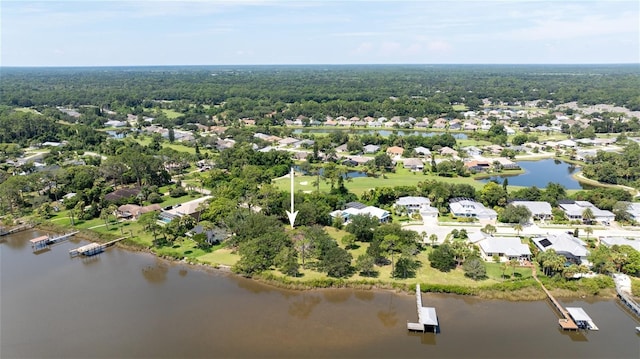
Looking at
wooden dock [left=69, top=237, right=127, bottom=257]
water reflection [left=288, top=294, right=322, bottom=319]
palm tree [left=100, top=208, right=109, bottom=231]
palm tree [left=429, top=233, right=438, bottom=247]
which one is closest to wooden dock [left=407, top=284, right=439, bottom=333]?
water reflection [left=288, top=294, right=322, bottom=319]

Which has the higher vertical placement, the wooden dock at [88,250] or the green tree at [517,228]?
the green tree at [517,228]

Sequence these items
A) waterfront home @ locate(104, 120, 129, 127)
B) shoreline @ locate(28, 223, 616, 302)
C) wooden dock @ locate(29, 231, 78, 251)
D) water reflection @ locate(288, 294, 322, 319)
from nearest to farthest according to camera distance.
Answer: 1. water reflection @ locate(288, 294, 322, 319)
2. shoreline @ locate(28, 223, 616, 302)
3. wooden dock @ locate(29, 231, 78, 251)
4. waterfront home @ locate(104, 120, 129, 127)

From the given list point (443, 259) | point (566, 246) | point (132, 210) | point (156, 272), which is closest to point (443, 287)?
point (443, 259)

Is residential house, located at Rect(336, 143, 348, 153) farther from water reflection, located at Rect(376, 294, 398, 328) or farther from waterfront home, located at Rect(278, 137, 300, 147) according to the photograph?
water reflection, located at Rect(376, 294, 398, 328)

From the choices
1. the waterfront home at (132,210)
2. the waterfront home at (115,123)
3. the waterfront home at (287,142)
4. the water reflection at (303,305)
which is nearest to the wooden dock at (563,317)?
the water reflection at (303,305)

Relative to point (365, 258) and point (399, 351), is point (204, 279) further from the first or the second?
point (399, 351)

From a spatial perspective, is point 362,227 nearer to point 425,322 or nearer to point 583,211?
point 425,322

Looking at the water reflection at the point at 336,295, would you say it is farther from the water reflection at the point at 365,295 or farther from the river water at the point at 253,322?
the water reflection at the point at 365,295
